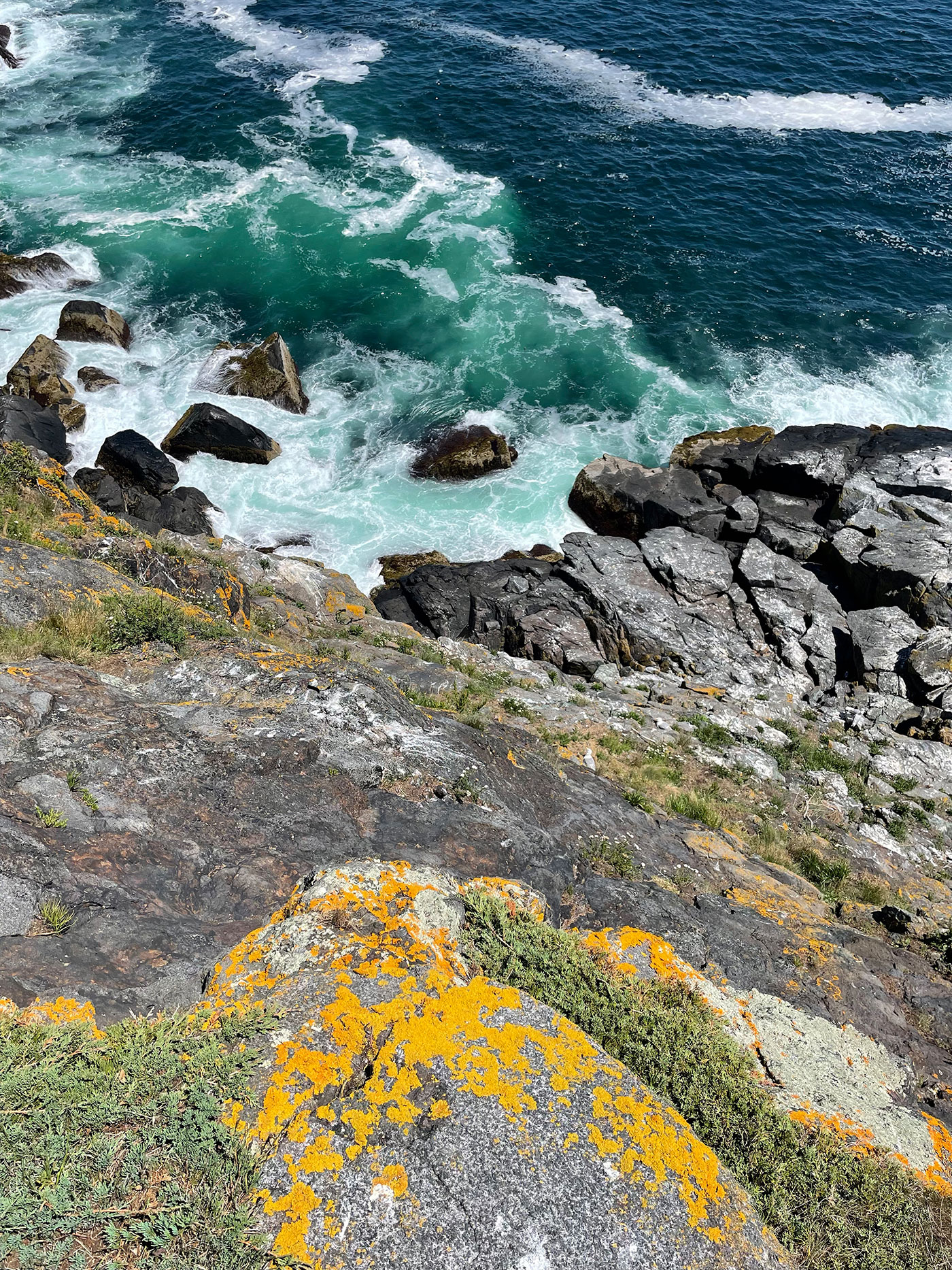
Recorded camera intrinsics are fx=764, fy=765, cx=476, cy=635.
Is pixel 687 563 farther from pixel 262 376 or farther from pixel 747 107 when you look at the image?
pixel 747 107

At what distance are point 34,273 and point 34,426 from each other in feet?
50.4

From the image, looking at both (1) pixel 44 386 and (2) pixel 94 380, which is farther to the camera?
(2) pixel 94 380

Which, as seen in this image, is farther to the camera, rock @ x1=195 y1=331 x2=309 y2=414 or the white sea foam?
the white sea foam

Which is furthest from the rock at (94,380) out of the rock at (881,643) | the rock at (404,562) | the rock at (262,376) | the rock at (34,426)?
the rock at (881,643)

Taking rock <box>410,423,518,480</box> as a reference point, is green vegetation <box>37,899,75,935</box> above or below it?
above

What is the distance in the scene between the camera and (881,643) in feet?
72.2

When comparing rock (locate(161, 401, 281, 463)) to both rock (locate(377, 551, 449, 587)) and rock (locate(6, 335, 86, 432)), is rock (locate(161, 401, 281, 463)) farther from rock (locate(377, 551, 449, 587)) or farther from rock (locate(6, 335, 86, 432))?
rock (locate(377, 551, 449, 587))

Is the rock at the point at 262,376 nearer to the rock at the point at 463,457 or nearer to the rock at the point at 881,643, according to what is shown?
the rock at the point at 463,457

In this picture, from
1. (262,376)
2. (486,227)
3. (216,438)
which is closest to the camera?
(216,438)

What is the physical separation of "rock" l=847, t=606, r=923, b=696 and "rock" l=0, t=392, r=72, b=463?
25655mm

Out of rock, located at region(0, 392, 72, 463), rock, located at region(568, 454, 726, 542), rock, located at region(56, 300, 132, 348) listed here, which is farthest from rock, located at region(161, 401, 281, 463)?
rock, located at region(568, 454, 726, 542)

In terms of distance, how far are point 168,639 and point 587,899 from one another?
696cm

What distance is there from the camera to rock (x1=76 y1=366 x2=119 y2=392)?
3133cm

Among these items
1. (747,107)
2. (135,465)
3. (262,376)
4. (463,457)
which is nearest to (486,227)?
(262,376)
